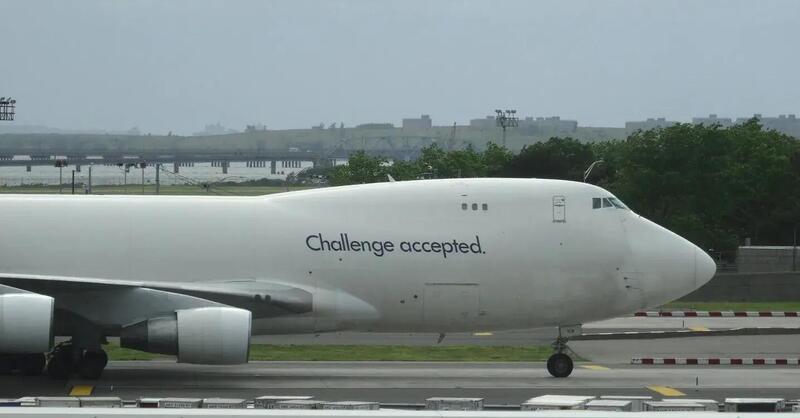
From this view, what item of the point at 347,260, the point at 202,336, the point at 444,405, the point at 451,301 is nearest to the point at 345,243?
the point at 347,260

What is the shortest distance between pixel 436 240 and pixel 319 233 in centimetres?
229

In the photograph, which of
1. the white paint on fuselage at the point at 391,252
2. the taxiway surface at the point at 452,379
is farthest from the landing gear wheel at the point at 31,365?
the white paint on fuselage at the point at 391,252

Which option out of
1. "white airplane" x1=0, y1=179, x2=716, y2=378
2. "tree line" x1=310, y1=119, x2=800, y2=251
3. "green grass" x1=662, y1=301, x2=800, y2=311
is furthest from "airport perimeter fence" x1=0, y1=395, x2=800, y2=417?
"tree line" x1=310, y1=119, x2=800, y2=251

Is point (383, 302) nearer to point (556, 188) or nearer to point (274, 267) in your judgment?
point (274, 267)

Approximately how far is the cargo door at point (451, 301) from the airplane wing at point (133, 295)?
9.30 feet

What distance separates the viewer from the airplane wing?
24.8 metres

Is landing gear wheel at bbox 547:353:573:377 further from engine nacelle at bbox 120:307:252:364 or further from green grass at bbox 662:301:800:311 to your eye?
green grass at bbox 662:301:800:311

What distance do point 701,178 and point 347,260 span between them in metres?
45.5

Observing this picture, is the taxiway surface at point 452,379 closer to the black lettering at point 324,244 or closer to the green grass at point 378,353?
the green grass at point 378,353

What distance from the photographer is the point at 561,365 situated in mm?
26656

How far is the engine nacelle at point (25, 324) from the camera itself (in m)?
23.5

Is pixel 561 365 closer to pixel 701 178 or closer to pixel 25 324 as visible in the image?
pixel 25 324

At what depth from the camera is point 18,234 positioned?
25.6 m

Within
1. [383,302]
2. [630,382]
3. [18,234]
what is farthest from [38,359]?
[630,382]
